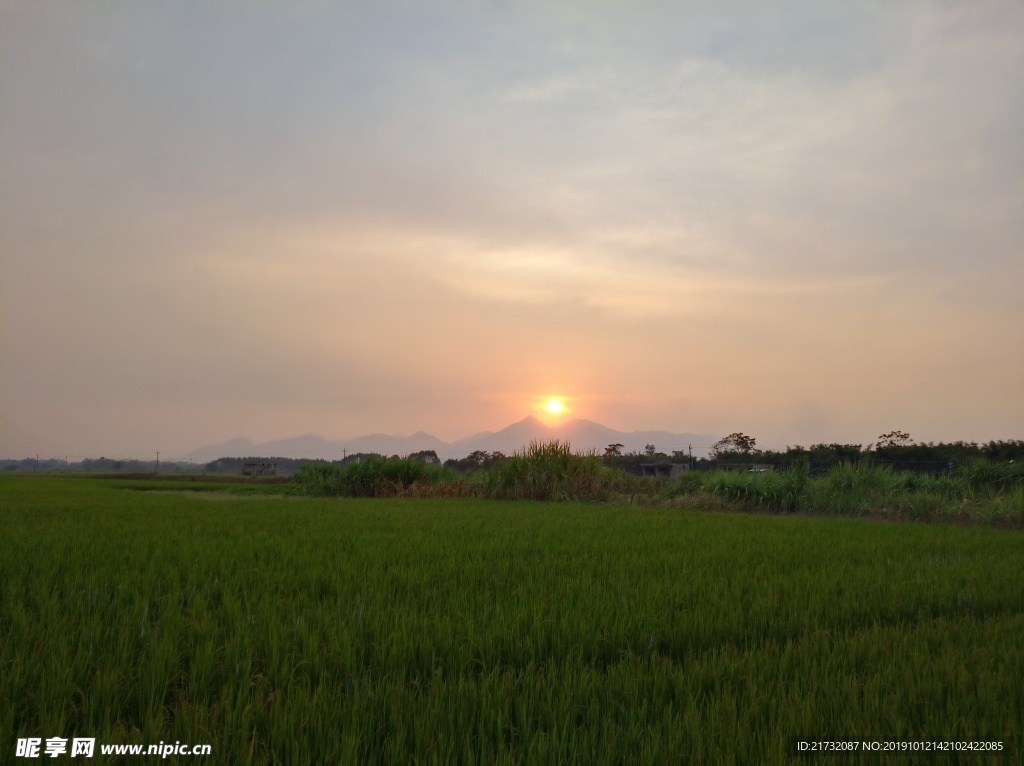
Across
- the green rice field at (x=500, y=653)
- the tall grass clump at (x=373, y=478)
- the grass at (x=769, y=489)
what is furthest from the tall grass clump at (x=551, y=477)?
the green rice field at (x=500, y=653)

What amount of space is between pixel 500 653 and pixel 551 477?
11.8 m

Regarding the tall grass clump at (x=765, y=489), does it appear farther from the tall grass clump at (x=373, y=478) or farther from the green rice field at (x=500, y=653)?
the green rice field at (x=500, y=653)

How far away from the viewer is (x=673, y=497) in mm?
14078

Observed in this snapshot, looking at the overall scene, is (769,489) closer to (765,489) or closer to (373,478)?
(765,489)

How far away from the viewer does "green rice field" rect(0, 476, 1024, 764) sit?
181 cm

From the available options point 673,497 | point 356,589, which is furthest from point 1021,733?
point 673,497

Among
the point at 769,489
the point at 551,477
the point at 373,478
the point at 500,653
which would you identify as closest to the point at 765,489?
the point at 769,489

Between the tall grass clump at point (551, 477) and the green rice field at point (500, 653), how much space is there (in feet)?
29.1

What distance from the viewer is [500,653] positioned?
2.55 metres

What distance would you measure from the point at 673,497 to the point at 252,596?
39.1ft

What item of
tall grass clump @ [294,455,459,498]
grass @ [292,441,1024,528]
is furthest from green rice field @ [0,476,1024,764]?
tall grass clump @ [294,455,459,498]

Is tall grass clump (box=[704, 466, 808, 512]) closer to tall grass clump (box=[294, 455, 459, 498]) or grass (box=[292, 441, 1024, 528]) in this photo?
grass (box=[292, 441, 1024, 528])

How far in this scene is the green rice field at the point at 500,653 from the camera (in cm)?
181

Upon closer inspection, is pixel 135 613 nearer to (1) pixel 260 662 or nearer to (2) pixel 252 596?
(2) pixel 252 596
